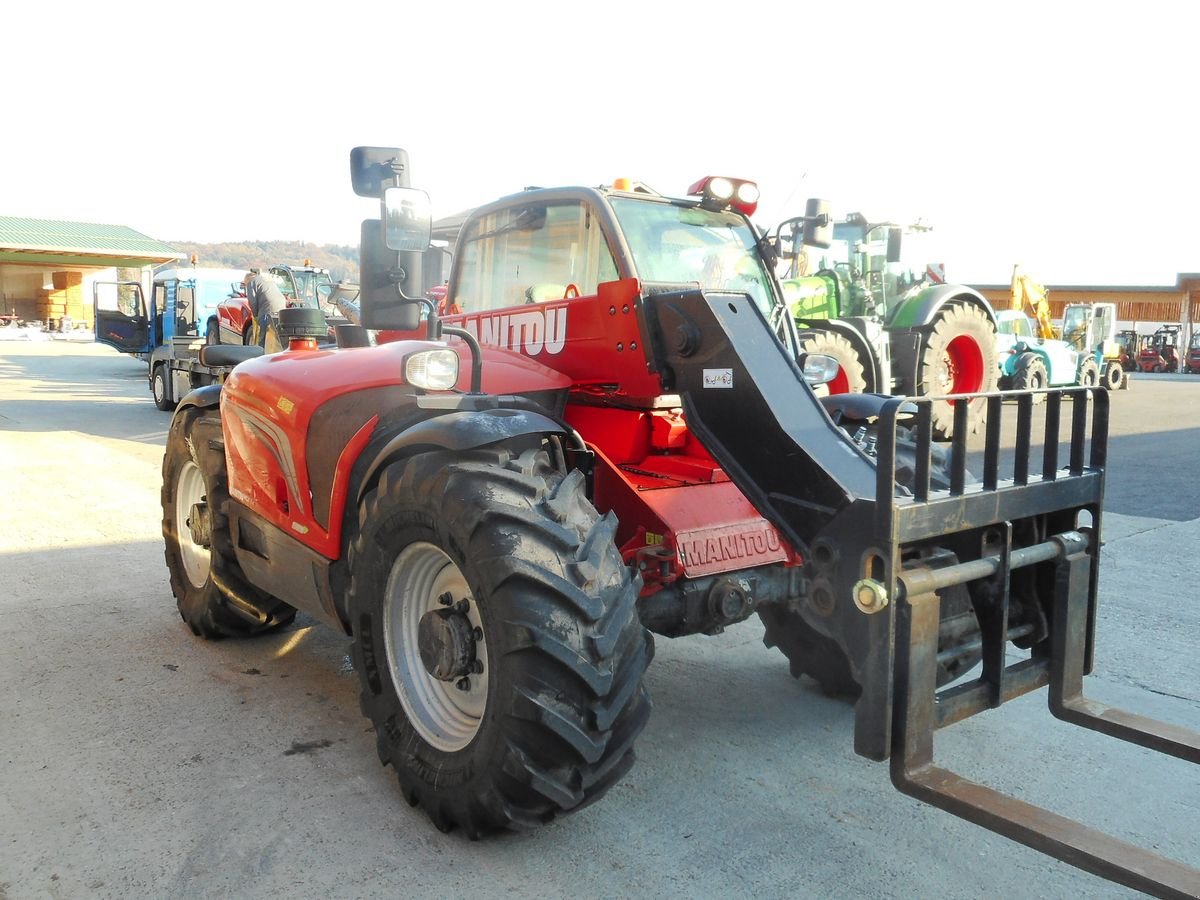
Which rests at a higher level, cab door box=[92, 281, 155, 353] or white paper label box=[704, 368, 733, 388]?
cab door box=[92, 281, 155, 353]

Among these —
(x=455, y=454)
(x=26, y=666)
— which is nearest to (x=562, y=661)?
(x=455, y=454)

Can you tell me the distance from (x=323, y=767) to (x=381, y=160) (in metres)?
2.13

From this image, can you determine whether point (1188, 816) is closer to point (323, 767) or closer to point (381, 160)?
point (323, 767)

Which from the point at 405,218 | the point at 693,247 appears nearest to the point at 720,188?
the point at 693,247

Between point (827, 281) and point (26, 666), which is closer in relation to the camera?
point (26, 666)

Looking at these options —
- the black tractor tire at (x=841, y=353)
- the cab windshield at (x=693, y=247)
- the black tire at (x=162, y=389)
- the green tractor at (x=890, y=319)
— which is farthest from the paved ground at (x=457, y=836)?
the black tire at (x=162, y=389)

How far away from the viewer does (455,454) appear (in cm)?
283

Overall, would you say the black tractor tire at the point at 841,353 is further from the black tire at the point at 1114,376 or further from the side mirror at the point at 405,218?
the black tire at the point at 1114,376

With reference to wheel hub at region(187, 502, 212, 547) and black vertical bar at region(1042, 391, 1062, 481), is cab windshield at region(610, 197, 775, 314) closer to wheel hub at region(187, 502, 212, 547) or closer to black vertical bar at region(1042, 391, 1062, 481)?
black vertical bar at region(1042, 391, 1062, 481)

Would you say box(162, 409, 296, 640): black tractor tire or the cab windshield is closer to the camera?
the cab windshield

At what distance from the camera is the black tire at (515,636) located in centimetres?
252

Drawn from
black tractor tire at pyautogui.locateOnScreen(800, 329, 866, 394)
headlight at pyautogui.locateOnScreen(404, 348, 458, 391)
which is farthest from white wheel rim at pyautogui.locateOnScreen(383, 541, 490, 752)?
black tractor tire at pyautogui.locateOnScreen(800, 329, 866, 394)

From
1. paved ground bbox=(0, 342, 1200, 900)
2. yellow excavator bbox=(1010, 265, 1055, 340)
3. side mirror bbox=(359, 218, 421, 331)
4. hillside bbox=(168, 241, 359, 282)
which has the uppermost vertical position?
hillside bbox=(168, 241, 359, 282)

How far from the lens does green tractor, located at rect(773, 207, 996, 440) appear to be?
1146cm
